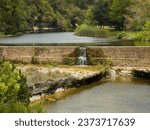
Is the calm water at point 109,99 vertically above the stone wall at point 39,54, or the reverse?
the stone wall at point 39,54

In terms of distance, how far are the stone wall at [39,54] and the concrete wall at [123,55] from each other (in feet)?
5.32

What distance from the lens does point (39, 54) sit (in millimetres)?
30781

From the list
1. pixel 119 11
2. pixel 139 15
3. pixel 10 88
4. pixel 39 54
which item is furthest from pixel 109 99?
pixel 119 11

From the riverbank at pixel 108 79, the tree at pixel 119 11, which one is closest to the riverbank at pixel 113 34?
the tree at pixel 119 11

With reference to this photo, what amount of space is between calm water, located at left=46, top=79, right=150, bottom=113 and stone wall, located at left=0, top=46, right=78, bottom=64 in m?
4.89

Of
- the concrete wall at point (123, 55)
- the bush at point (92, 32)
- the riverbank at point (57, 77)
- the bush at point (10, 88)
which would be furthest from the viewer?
the bush at point (92, 32)

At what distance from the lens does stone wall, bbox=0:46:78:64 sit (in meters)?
30.7

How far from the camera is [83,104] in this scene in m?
20.4

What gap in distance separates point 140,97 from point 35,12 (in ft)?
243

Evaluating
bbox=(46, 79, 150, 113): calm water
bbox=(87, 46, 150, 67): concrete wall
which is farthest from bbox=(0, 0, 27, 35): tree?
bbox=(46, 79, 150, 113): calm water

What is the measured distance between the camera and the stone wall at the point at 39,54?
101 ft

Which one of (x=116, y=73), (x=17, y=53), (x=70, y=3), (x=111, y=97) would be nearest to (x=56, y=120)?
(x=111, y=97)

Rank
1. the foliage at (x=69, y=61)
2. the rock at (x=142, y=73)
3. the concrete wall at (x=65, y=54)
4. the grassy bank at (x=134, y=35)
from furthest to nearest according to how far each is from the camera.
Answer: the grassy bank at (x=134, y=35), the foliage at (x=69, y=61), the concrete wall at (x=65, y=54), the rock at (x=142, y=73)

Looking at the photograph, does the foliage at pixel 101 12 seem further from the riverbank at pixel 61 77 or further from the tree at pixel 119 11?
the riverbank at pixel 61 77
